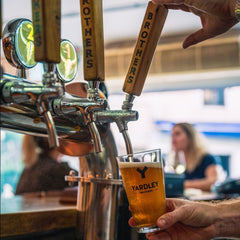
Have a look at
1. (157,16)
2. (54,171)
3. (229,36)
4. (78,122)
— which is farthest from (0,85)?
(229,36)

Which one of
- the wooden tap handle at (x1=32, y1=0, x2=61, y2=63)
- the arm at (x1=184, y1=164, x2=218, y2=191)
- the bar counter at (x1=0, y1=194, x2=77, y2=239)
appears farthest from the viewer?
the arm at (x1=184, y1=164, x2=218, y2=191)

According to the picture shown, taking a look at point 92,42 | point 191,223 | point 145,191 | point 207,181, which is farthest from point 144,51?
point 207,181

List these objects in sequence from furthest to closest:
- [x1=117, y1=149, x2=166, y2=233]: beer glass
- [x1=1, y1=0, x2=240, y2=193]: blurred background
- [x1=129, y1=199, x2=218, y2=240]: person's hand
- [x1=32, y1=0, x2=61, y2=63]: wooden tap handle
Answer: [x1=1, y1=0, x2=240, y2=193]: blurred background → [x1=129, y1=199, x2=218, y2=240]: person's hand → [x1=117, y1=149, x2=166, y2=233]: beer glass → [x1=32, y1=0, x2=61, y2=63]: wooden tap handle

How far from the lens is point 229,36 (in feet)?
17.4

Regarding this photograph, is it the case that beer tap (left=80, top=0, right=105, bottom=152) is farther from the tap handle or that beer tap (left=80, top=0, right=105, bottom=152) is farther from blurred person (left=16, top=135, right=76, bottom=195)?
blurred person (left=16, top=135, right=76, bottom=195)

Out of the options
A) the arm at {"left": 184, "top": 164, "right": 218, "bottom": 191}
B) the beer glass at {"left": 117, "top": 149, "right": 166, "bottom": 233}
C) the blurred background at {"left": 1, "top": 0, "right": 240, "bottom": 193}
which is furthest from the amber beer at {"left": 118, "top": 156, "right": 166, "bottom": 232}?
the blurred background at {"left": 1, "top": 0, "right": 240, "bottom": 193}

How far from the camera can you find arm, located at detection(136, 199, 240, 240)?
916 millimetres

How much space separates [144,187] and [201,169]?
333 centimetres

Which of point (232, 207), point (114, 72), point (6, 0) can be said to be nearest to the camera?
point (232, 207)

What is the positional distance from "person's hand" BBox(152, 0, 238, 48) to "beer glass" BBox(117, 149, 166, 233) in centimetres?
28

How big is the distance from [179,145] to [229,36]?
1779mm

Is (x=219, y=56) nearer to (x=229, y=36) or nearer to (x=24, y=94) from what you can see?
(x=229, y=36)

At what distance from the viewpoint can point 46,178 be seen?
1601 millimetres

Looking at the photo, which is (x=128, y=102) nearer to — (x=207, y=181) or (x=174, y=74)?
(x=207, y=181)
